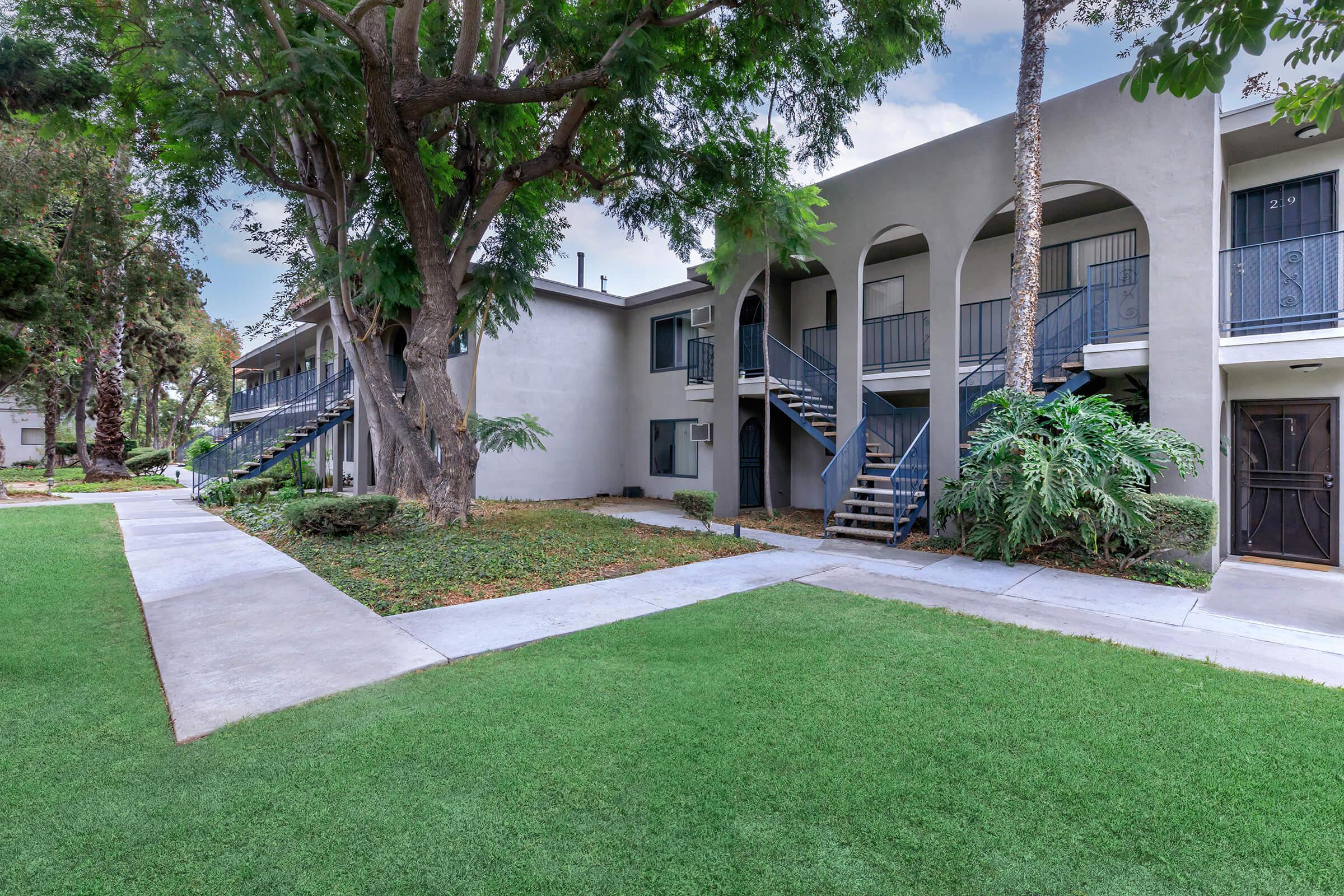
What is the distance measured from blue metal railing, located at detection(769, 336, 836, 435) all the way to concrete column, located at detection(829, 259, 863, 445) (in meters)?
1.30

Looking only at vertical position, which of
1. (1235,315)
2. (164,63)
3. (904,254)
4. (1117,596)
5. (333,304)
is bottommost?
(1117,596)

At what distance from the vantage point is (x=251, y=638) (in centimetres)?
495

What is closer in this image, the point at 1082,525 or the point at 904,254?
the point at 1082,525

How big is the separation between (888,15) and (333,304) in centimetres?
1023

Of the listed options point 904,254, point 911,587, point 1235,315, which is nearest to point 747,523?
point 911,587

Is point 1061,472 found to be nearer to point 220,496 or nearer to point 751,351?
point 751,351

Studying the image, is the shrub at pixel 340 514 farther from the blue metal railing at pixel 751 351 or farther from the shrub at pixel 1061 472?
the shrub at pixel 1061 472

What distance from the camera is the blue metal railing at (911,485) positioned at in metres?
9.44

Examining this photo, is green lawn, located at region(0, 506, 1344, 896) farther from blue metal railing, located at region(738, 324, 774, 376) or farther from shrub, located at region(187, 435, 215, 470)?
shrub, located at region(187, 435, 215, 470)

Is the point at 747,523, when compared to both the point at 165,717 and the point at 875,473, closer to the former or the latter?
the point at 875,473

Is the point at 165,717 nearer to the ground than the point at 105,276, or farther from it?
nearer to the ground

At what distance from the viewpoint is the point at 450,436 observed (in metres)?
10.3

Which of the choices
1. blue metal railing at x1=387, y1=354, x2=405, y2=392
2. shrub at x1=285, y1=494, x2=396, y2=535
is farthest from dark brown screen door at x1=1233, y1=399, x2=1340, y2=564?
blue metal railing at x1=387, y1=354, x2=405, y2=392

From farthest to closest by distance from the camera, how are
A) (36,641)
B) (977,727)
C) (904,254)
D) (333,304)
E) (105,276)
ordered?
(105,276) < (904,254) < (333,304) < (36,641) < (977,727)
